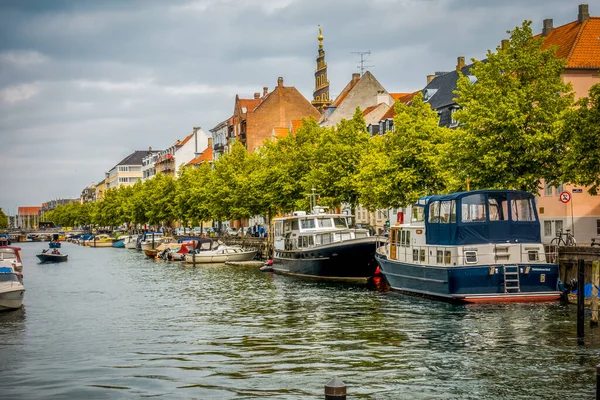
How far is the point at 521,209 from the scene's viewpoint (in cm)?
4491

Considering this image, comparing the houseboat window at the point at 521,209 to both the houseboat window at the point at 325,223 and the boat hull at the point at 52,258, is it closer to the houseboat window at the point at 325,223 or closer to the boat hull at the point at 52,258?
the houseboat window at the point at 325,223

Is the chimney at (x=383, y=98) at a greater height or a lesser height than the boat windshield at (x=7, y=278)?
greater

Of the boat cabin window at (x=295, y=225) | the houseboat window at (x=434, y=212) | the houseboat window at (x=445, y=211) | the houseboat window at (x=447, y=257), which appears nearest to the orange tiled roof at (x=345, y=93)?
the boat cabin window at (x=295, y=225)

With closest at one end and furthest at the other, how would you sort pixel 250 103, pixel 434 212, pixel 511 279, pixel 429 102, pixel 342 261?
pixel 511 279
pixel 434 212
pixel 342 261
pixel 429 102
pixel 250 103

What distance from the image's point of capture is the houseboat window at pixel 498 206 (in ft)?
146

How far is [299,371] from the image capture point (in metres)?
27.3

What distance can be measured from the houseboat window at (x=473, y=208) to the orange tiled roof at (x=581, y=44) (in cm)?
3099

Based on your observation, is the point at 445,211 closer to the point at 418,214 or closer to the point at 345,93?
the point at 418,214

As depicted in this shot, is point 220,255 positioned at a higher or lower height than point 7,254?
lower

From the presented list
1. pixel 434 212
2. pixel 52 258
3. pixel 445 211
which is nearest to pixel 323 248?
pixel 434 212

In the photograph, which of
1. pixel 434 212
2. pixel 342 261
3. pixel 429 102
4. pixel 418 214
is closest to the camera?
pixel 434 212

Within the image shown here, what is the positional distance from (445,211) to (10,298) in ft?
73.3

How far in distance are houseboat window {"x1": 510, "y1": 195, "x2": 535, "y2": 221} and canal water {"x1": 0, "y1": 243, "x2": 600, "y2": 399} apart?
5057 mm

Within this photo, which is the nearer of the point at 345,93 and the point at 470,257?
the point at 470,257
